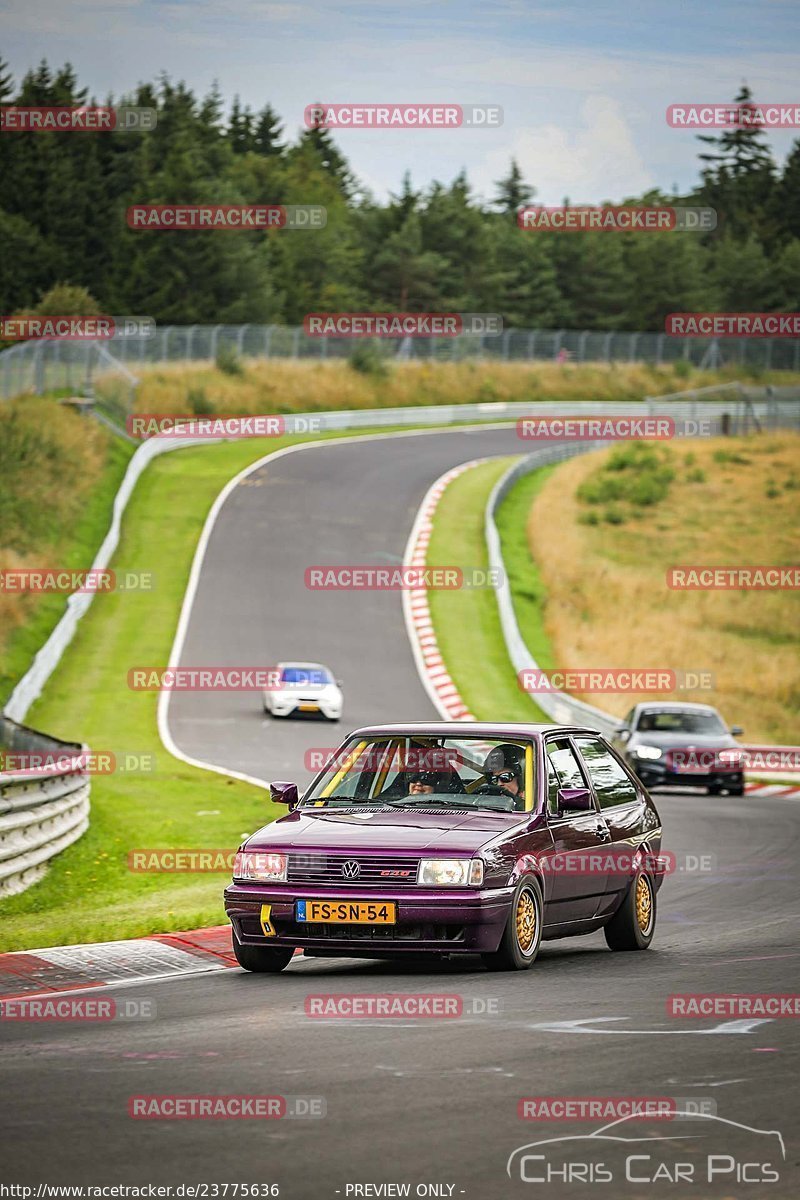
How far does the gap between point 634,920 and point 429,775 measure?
5.87ft

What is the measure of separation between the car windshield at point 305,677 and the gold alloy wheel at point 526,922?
910 inches

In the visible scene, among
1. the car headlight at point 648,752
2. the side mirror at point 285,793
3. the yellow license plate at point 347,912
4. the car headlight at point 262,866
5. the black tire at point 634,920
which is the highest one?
the side mirror at point 285,793

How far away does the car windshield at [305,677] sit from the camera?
34062 mm

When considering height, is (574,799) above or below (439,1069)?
above

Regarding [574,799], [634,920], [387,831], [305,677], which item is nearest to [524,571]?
[305,677]

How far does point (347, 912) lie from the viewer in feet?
34.0

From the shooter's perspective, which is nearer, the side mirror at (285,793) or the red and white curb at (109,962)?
the red and white curb at (109,962)

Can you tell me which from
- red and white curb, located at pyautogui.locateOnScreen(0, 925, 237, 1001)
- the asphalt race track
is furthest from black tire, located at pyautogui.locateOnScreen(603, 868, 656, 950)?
red and white curb, located at pyautogui.locateOnScreen(0, 925, 237, 1001)

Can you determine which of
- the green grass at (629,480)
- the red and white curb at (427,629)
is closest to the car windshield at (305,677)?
the red and white curb at (427,629)

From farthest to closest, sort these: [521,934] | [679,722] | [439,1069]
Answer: [679,722] < [521,934] < [439,1069]

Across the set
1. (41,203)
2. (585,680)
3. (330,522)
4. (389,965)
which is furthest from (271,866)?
(41,203)

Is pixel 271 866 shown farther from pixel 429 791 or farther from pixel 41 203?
pixel 41 203

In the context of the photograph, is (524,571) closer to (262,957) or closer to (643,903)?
(643,903)

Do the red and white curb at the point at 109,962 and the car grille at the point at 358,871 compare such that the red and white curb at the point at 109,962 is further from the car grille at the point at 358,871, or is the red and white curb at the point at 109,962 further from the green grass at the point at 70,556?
the green grass at the point at 70,556
